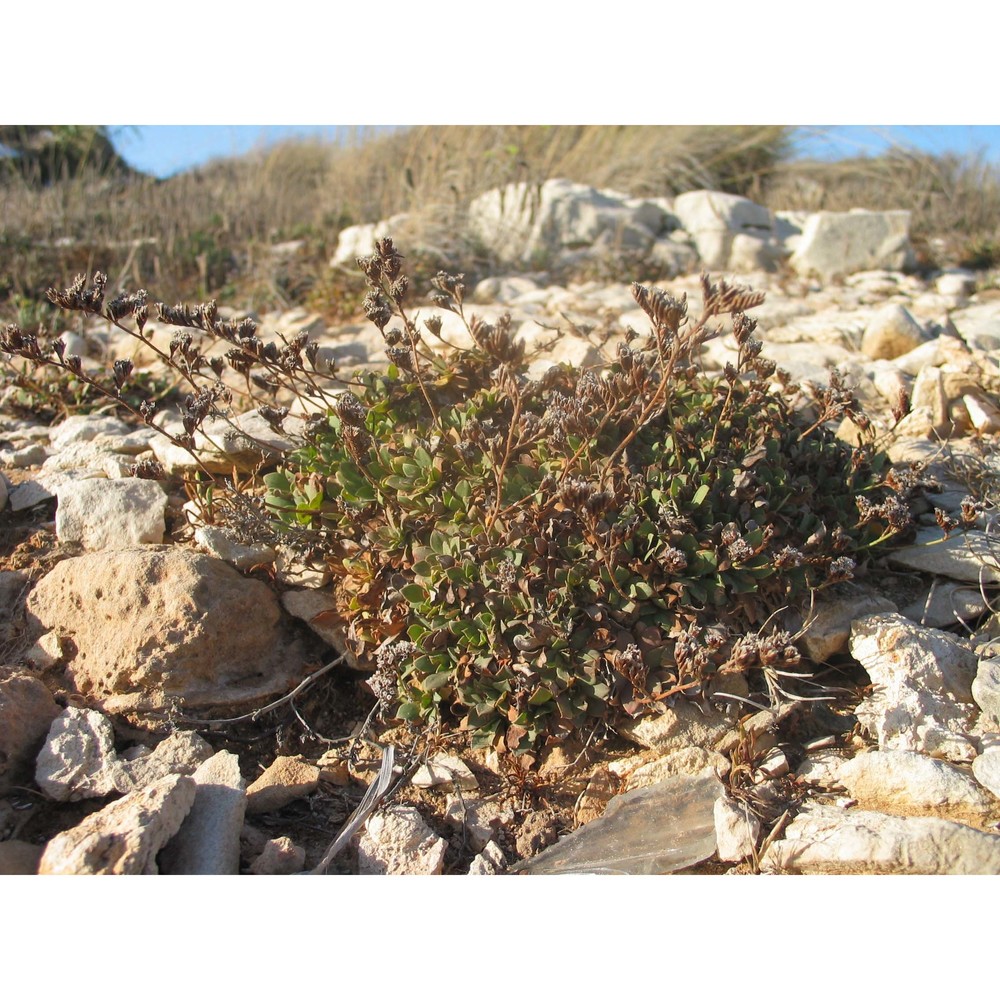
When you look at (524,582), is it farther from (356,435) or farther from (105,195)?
(105,195)

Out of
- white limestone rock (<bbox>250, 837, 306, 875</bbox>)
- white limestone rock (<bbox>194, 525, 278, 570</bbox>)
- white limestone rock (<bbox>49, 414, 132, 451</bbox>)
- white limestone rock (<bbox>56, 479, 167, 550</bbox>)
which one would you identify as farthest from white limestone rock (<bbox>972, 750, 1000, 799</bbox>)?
white limestone rock (<bbox>49, 414, 132, 451</bbox>)

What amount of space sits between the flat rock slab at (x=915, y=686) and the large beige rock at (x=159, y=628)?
2047 millimetres

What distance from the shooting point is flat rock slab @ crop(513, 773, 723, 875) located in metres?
2.57

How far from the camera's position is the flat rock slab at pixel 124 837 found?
2240 millimetres

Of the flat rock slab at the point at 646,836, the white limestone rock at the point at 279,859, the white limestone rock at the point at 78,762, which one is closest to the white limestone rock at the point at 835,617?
the flat rock slab at the point at 646,836

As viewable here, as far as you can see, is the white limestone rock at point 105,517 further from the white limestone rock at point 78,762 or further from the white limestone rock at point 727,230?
the white limestone rock at point 727,230

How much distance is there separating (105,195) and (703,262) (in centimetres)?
628

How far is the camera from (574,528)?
3004mm

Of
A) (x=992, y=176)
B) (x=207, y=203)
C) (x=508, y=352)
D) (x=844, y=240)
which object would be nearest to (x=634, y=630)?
(x=508, y=352)

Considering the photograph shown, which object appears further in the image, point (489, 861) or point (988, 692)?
point (988, 692)

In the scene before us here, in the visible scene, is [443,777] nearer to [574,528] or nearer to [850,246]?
[574,528]

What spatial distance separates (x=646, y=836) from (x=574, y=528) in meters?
0.99

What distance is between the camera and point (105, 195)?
9.44 metres

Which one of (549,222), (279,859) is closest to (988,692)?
(279,859)
